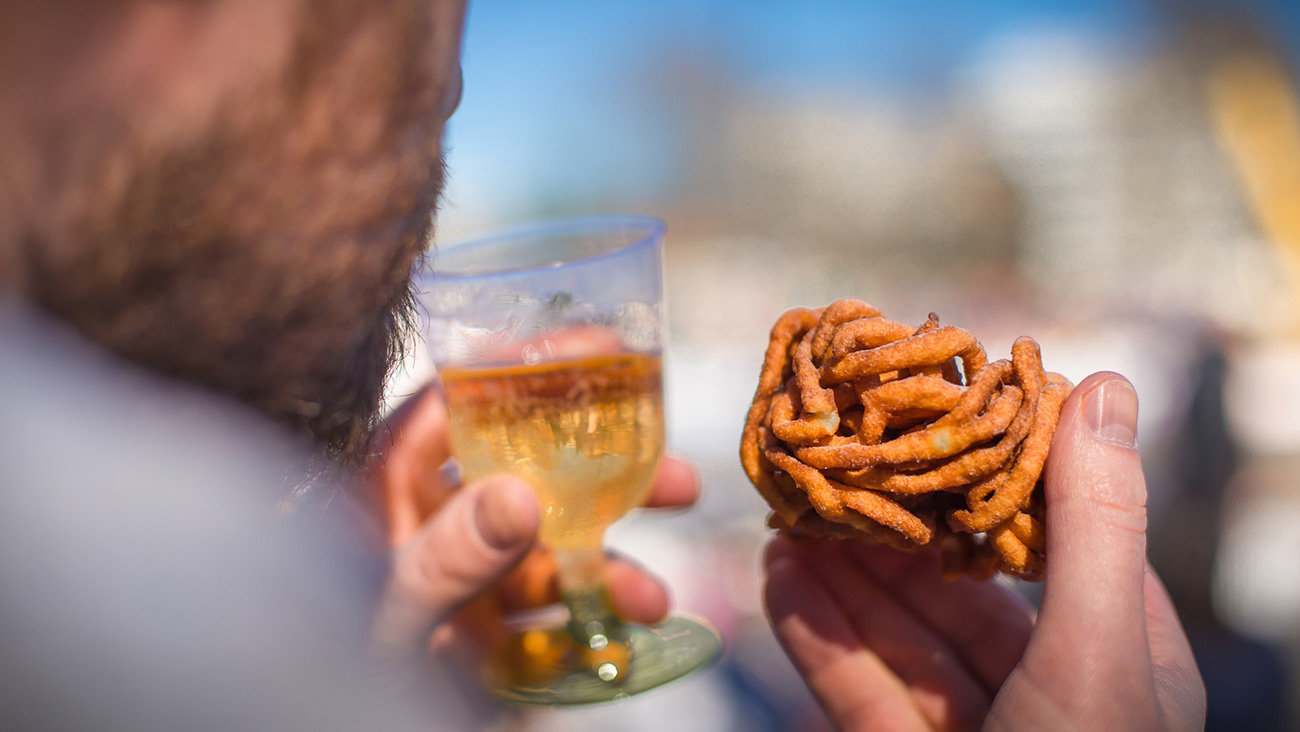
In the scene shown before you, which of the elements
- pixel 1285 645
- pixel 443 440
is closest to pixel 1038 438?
pixel 443 440

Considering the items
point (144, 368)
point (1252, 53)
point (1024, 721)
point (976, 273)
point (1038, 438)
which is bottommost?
point (976, 273)

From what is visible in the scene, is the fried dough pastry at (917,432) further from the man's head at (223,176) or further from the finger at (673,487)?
the finger at (673,487)

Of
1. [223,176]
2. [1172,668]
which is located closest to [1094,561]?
[1172,668]

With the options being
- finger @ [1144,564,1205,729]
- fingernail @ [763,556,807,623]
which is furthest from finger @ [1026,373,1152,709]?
fingernail @ [763,556,807,623]

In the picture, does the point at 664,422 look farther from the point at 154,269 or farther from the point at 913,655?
the point at 154,269

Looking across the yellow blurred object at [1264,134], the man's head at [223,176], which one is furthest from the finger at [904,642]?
the yellow blurred object at [1264,134]

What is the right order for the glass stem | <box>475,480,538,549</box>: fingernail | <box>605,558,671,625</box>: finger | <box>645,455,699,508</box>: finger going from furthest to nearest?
<box>645,455,699,508</box>: finger < <box>605,558,671,625</box>: finger < the glass stem < <box>475,480,538,549</box>: fingernail

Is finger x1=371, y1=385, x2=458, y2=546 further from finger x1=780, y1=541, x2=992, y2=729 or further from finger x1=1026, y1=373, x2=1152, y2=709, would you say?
finger x1=1026, y1=373, x2=1152, y2=709
